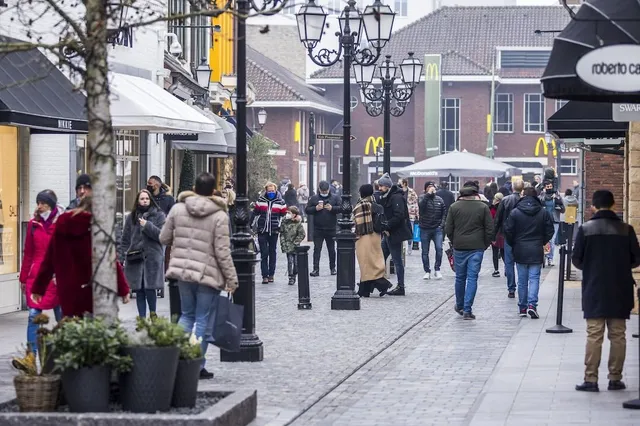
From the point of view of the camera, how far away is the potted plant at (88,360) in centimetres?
866

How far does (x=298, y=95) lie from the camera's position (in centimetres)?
6838

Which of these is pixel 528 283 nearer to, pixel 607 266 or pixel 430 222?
pixel 607 266

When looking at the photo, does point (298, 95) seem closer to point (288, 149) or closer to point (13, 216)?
point (288, 149)

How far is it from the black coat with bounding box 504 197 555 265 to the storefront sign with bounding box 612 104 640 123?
479 cm

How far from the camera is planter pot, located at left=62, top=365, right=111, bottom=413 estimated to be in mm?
8719

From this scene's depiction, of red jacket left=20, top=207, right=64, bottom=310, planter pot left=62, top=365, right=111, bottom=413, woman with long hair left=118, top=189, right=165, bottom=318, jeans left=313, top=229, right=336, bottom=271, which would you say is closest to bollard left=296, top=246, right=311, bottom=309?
woman with long hair left=118, top=189, right=165, bottom=318

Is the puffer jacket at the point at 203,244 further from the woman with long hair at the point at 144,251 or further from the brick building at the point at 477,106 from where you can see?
the brick building at the point at 477,106

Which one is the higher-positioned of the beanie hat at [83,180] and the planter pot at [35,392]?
the beanie hat at [83,180]

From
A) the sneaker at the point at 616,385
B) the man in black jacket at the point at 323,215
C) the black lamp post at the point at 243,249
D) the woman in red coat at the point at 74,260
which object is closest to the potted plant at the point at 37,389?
the woman in red coat at the point at 74,260

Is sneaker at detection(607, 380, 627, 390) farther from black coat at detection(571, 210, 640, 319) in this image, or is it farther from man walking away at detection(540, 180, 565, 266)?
man walking away at detection(540, 180, 565, 266)

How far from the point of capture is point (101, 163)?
8.96 meters

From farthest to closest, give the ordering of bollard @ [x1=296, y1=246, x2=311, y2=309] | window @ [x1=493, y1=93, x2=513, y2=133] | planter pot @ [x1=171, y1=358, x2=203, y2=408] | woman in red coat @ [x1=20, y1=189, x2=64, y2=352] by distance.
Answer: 1. window @ [x1=493, y1=93, x2=513, y2=133]
2. bollard @ [x1=296, y1=246, x2=311, y2=309]
3. woman in red coat @ [x1=20, y1=189, x2=64, y2=352]
4. planter pot @ [x1=171, y1=358, x2=203, y2=408]

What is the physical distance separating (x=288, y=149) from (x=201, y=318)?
187 feet

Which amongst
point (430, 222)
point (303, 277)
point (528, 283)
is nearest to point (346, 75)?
point (303, 277)
